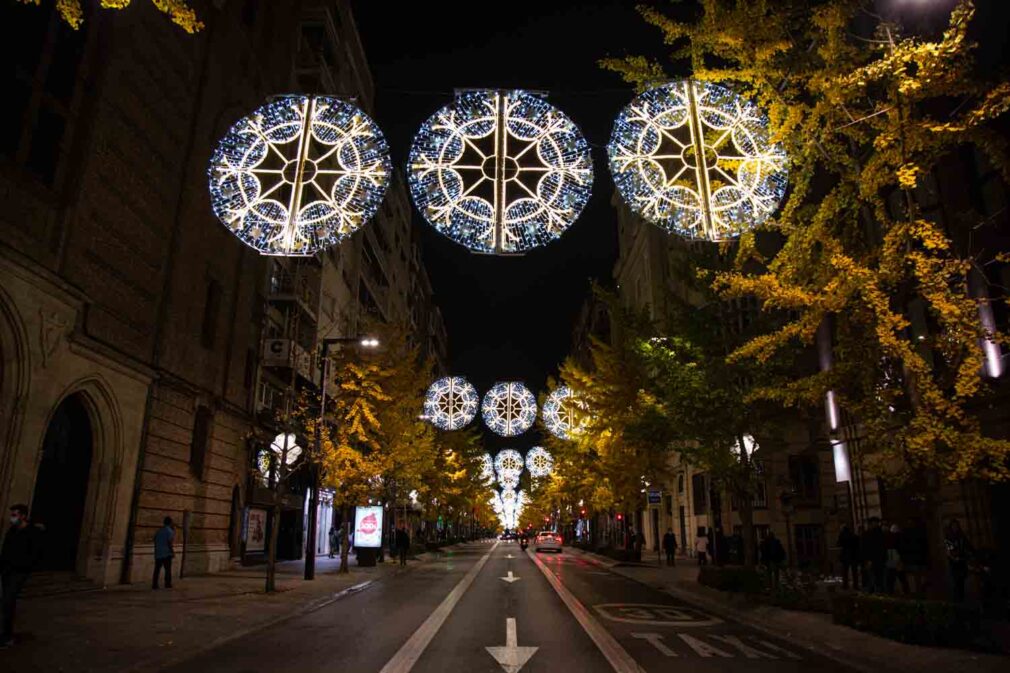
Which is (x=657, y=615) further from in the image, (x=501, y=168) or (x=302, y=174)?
(x=302, y=174)

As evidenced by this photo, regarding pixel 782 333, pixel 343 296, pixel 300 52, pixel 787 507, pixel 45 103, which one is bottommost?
pixel 787 507

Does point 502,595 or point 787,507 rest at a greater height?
point 787,507

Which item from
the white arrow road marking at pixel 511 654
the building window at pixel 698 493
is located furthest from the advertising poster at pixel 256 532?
the building window at pixel 698 493

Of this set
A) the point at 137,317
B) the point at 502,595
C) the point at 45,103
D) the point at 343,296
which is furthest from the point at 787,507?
the point at 343,296

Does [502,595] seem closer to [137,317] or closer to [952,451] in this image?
[952,451]

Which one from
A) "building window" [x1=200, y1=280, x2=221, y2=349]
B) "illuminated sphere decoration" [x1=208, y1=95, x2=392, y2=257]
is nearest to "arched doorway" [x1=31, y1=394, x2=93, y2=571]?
"building window" [x1=200, y1=280, x2=221, y2=349]

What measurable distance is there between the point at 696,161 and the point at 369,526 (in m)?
25.6

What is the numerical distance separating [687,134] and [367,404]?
2095 centimetres

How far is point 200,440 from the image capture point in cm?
2447

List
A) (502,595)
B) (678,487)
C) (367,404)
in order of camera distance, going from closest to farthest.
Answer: (502,595) → (367,404) → (678,487)

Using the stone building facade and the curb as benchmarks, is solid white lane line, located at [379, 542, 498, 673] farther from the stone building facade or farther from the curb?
the stone building facade

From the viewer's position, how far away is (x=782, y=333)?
11125 mm

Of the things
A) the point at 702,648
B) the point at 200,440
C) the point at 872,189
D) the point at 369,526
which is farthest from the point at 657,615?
the point at 369,526

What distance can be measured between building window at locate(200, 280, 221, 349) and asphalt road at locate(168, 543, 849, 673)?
11976 millimetres
